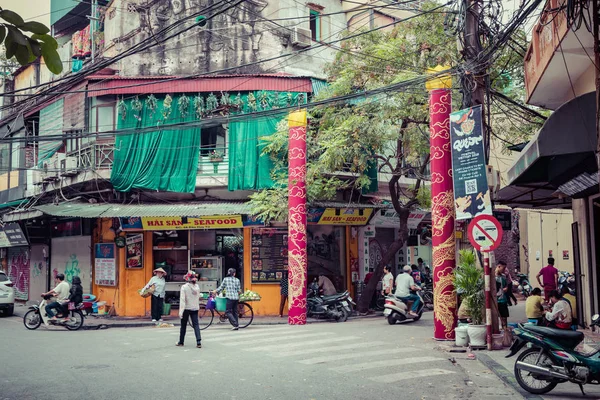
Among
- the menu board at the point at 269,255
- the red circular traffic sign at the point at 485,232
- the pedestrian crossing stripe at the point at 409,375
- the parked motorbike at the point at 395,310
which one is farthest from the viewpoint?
the menu board at the point at 269,255

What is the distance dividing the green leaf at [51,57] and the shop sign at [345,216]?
55.8ft

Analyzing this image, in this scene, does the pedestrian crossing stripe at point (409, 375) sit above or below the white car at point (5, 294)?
below

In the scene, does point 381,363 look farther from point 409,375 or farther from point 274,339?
point 274,339

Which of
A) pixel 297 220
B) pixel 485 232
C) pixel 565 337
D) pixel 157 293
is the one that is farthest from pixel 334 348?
pixel 157 293

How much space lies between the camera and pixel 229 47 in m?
22.0

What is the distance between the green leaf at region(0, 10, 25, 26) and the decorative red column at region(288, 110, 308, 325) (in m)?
13.9

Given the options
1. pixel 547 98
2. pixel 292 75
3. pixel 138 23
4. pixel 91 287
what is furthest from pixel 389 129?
pixel 91 287

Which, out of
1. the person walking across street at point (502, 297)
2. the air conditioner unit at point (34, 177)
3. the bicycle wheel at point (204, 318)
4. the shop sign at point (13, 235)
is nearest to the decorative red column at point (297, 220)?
the bicycle wheel at point (204, 318)

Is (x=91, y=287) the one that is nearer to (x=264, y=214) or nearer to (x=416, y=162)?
(x=264, y=214)

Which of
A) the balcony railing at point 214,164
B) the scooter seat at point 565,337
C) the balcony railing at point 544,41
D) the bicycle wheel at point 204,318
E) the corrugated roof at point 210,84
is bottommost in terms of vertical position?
the bicycle wheel at point 204,318

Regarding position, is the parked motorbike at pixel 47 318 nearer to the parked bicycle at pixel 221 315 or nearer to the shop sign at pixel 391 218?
the parked bicycle at pixel 221 315

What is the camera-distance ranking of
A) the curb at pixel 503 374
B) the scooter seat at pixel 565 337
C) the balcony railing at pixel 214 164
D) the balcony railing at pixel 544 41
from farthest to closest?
the balcony railing at pixel 214 164 < the balcony railing at pixel 544 41 < the curb at pixel 503 374 < the scooter seat at pixel 565 337

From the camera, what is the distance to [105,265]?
22172mm

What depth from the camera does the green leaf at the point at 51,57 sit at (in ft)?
13.9
